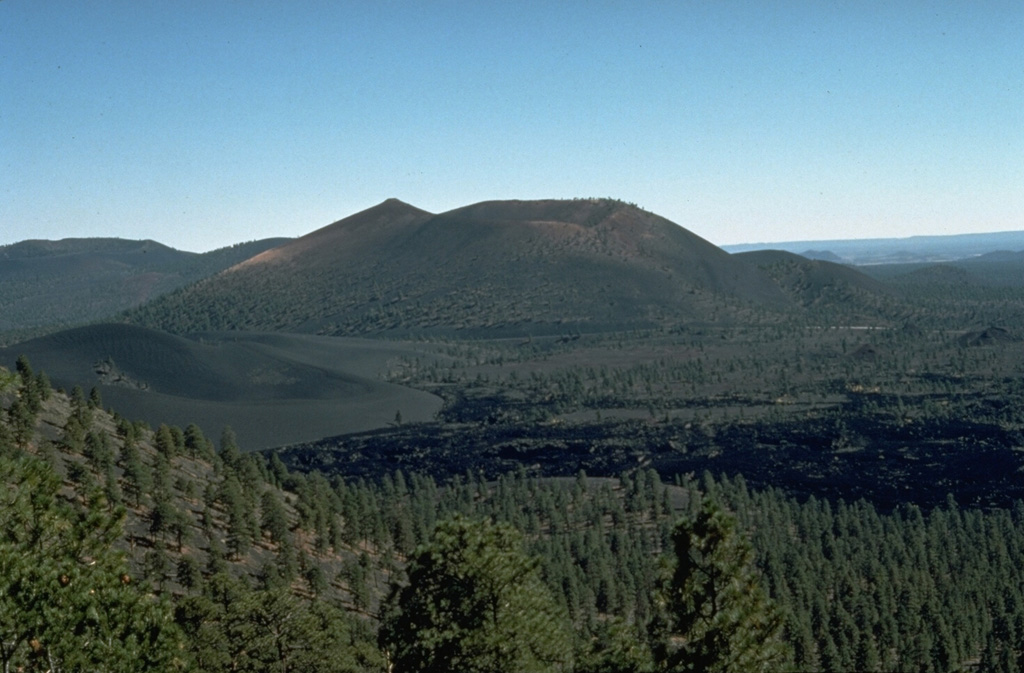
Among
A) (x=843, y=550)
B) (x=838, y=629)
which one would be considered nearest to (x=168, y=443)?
(x=838, y=629)

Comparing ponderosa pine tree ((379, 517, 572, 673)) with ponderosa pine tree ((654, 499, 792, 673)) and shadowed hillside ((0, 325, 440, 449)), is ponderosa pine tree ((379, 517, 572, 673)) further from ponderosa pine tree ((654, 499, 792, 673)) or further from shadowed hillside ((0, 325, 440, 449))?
shadowed hillside ((0, 325, 440, 449))

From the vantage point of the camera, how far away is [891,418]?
97.2 m

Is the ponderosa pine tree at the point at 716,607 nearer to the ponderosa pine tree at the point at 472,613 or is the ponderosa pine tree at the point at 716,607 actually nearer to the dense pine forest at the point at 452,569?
the dense pine forest at the point at 452,569

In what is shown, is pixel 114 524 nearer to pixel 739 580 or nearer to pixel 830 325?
pixel 739 580

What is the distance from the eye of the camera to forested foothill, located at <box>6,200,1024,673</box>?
43.1 feet

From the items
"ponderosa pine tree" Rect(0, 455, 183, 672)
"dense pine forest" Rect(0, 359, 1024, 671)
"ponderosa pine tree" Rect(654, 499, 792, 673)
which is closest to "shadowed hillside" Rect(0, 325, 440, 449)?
"dense pine forest" Rect(0, 359, 1024, 671)

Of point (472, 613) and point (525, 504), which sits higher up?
point (472, 613)

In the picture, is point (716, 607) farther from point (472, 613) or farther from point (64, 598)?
point (64, 598)

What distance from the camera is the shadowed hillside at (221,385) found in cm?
9400

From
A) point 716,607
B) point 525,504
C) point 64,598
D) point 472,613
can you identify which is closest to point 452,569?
point 472,613

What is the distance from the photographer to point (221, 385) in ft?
359

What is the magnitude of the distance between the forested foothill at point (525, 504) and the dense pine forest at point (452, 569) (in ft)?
0.20

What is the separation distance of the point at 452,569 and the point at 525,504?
50017 millimetres

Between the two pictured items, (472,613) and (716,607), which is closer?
(716,607)
